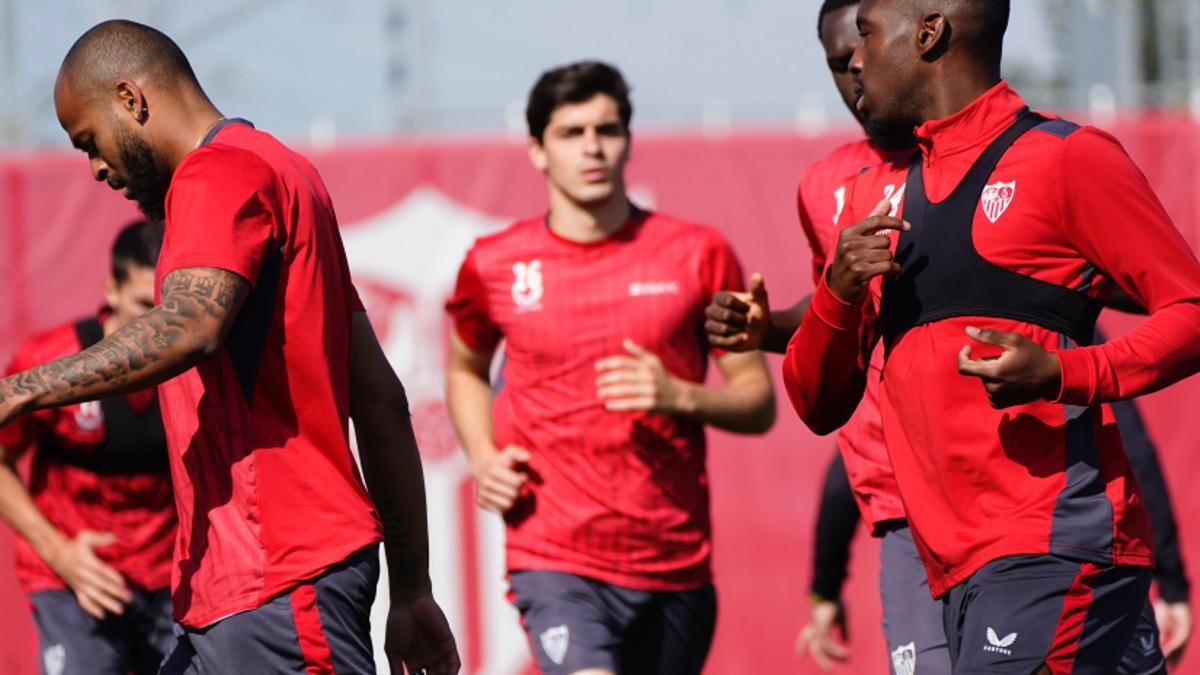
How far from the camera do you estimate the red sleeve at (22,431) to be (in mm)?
6391

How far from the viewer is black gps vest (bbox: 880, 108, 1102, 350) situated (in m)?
3.81

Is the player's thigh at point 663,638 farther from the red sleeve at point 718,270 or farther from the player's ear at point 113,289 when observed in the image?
the player's ear at point 113,289

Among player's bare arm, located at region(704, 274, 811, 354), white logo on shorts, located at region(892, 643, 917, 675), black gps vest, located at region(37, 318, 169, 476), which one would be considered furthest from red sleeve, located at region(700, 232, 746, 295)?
black gps vest, located at region(37, 318, 169, 476)

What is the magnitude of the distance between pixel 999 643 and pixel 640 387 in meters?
2.18

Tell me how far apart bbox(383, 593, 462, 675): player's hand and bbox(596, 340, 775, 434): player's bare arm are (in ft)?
5.09

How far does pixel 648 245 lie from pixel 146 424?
6.32ft

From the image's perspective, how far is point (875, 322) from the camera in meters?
4.19

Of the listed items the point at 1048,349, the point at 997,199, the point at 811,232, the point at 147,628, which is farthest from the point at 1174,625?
the point at 147,628

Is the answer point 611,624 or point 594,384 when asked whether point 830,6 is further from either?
point 611,624

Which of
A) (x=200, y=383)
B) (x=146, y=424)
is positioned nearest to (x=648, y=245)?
(x=146, y=424)

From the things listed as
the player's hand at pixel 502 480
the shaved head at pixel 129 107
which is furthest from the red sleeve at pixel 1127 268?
the player's hand at pixel 502 480

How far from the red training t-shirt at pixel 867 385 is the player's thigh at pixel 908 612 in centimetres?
9

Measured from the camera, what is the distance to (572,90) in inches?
253

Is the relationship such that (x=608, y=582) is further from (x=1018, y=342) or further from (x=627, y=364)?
(x=1018, y=342)
